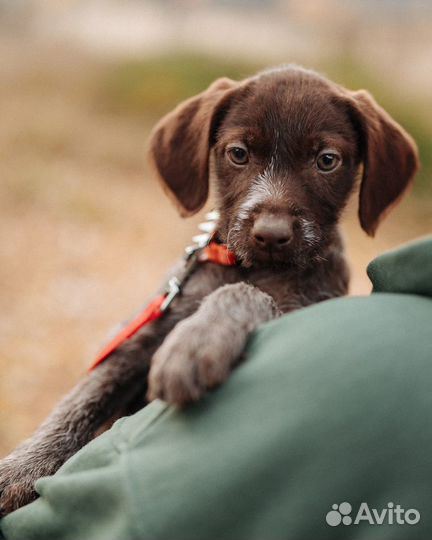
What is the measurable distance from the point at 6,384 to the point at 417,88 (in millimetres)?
10149

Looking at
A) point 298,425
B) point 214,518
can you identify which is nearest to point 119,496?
point 214,518

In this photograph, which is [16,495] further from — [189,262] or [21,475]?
[189,262]

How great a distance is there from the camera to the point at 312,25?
13.6 meters

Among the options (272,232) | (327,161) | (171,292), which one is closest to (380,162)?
(327,161)

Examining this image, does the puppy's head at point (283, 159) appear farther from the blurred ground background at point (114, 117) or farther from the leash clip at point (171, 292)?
the blurred ground background at point (114, 117)

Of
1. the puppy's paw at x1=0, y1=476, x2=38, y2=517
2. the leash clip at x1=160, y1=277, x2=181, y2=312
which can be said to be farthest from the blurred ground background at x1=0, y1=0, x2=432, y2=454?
the puppy's paw at x1=0, y1=476, x2=38, y2=517

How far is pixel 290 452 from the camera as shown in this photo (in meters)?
1.46

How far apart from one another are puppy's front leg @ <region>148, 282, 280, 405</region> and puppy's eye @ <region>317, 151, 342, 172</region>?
40.5 inches

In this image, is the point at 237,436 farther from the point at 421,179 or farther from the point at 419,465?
the point at 421,179

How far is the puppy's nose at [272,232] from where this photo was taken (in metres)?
2.53

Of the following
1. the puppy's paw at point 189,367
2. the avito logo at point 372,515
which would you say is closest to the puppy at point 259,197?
the puppy's paw at point 189,367

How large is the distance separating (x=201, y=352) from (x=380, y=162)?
1.76 metres

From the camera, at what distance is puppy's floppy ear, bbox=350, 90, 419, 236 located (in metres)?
3.02

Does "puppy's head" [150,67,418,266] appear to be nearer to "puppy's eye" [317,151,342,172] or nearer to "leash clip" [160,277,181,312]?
"puppy's eye" [317,151,342,172]
